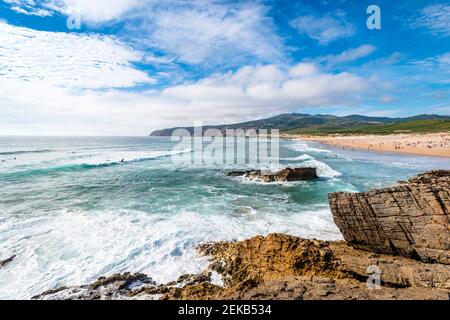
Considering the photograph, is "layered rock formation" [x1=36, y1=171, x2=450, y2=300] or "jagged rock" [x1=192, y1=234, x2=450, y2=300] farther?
"layered rock formation" [x1=36, y1=171, x2=450, y2=300]

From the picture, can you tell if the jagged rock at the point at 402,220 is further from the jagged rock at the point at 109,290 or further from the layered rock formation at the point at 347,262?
the jagged rock at the point at 109,290

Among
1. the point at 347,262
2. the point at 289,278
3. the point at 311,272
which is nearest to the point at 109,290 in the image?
the point at 289,278

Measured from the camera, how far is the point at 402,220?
8.69m

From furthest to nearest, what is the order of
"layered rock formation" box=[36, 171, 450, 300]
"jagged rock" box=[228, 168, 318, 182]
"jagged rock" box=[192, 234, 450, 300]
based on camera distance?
"jagged rock" box=[228, 168, 318, 182] → "layered rock formation" box=[36, 171, 450, 300] → "jagged rock" box=[192, 234, 450, 300]

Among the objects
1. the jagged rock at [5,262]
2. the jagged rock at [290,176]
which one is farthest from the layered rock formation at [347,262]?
the jagged rock at [290,176]

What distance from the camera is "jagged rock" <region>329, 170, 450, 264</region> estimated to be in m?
7.93

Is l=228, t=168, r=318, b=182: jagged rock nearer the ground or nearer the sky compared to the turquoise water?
nearer the sky

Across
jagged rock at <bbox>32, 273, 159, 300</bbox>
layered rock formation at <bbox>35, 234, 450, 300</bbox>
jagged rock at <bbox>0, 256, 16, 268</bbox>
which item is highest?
layered rock formation at <bbox>35, 234, 450, 300</bbox>

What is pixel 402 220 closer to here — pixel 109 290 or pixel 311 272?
pixel 311 272

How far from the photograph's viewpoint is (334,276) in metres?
7.58

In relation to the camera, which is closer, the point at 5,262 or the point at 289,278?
the point at 289,278

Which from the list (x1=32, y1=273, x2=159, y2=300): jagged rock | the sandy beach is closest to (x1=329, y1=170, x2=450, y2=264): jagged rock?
(x1=32, y1=273, x2=159, y2=300): jagged rock

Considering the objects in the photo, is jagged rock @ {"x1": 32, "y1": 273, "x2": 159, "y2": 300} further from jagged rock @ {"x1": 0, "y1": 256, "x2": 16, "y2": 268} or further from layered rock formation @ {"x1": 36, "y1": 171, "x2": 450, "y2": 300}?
jagged rock @ {"x1": 0, "y1": 256, "x2": 16, "y2": 268}
